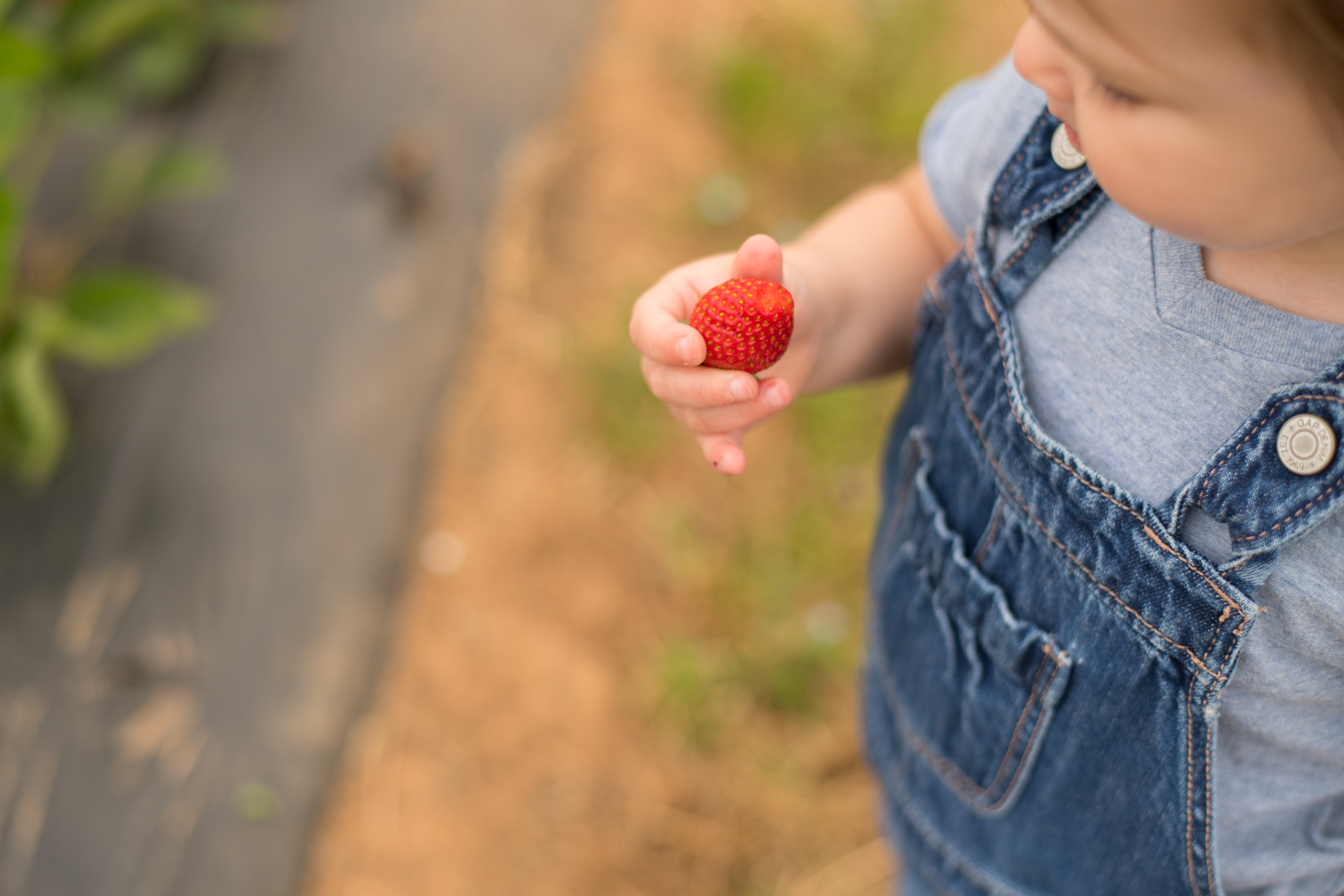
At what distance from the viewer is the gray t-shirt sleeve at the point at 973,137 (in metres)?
0.70

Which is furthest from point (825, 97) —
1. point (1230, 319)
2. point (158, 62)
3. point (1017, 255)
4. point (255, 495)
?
point (1230, 319)

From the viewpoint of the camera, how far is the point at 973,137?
75cm

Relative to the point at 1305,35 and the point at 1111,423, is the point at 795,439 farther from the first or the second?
the point at 1305,35

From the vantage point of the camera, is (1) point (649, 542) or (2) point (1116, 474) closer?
(2) point (1116, 474)

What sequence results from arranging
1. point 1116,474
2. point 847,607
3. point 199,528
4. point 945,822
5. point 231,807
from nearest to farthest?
point 1116,474 → point 945,822 → point 231,807 → point 199,528 → point 847,607

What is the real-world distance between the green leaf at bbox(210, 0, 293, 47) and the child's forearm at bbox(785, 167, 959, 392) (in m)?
1.42

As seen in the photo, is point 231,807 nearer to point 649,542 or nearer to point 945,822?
point 649,542

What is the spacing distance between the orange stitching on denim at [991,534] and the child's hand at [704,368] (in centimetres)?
16

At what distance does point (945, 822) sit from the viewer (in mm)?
882

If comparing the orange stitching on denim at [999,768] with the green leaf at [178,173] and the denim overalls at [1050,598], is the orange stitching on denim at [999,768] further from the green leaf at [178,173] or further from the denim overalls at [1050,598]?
the green leaf at [178,173]

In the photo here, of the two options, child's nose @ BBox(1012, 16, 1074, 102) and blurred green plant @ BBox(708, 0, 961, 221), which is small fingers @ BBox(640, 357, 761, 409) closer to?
child's nose @ BBox(1012, 16, 1074, 102)

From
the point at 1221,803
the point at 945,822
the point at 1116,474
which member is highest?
the point at 1116,474

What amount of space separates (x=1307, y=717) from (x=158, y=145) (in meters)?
1.89

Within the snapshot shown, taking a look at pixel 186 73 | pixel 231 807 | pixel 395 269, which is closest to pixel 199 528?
pixel 231 807
